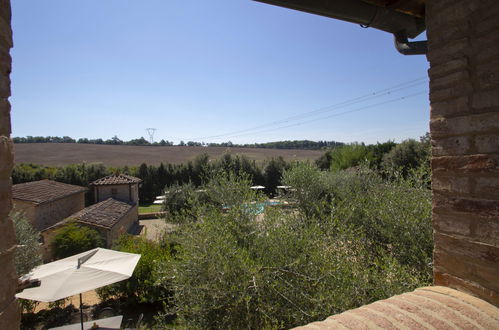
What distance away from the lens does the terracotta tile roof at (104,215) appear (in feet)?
39.9

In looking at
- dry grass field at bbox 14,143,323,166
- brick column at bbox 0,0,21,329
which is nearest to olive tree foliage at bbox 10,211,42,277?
brick column at bbox 0,0,21,329

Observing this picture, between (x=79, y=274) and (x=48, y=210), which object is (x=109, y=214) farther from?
(x=79, y=274)

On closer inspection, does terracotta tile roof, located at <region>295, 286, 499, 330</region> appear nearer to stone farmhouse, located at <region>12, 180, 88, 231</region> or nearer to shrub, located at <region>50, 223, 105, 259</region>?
shrub, located at <region>50, 223, 105, 259</region>

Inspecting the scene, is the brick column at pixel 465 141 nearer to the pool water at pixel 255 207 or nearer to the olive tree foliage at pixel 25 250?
the pool water at pixel 255 207

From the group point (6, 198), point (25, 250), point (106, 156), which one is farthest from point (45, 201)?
point (106, 156)

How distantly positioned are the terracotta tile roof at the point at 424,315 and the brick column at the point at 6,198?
1.34 meters

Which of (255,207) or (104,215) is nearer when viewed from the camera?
(255,207)

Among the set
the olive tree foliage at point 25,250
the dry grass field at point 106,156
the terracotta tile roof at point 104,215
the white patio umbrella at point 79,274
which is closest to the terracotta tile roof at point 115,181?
the terracotta tile roof at point 104,215

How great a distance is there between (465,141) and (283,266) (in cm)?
230

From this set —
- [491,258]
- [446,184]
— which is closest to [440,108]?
[446,184]

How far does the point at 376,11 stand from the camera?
220 cm

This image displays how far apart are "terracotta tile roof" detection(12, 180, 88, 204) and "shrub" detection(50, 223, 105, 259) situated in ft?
11.3

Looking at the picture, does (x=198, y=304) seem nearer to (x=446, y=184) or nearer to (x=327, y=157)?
(x=446, y=184)

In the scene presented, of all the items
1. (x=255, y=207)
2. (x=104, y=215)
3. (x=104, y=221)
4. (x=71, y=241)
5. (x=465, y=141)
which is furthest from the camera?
(x=104, y=215)
